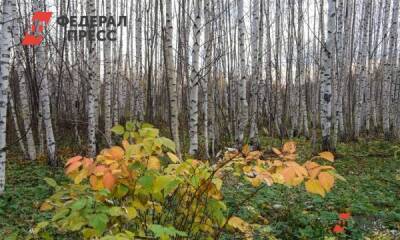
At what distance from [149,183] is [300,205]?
3.99m

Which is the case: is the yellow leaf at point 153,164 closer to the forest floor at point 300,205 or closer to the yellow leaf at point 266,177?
the yellow leaf at point 266,177

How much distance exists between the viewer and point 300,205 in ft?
17.6

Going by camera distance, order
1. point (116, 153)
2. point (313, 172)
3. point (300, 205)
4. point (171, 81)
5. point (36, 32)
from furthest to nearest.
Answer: point (36, 32), point (171, 81), point (300, 205), point (116, 153), point (313, 172)

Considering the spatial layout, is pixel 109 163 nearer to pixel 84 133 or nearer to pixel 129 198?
pixel 129 198

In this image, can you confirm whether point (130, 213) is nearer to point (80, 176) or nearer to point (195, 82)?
point (80, 176)

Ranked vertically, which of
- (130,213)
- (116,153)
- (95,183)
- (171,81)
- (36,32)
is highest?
(36,32)

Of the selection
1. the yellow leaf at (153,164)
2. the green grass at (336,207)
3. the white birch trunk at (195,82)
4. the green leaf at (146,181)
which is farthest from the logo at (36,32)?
the green leaf at (146,181)

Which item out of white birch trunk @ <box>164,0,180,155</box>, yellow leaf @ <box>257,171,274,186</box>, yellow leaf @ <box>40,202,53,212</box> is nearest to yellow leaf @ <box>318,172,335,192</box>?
yellow leaf @ <box>257,171,274,186</box>

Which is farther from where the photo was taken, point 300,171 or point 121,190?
point 121,190

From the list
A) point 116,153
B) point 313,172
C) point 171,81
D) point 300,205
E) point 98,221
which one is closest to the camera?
point 98,221

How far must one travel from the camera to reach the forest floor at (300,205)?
14.2 feet

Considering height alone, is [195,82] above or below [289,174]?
above

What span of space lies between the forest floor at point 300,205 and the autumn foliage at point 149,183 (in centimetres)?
80

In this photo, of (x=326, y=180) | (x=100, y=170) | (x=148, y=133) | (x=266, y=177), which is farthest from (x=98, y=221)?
(x=326, y=180)
